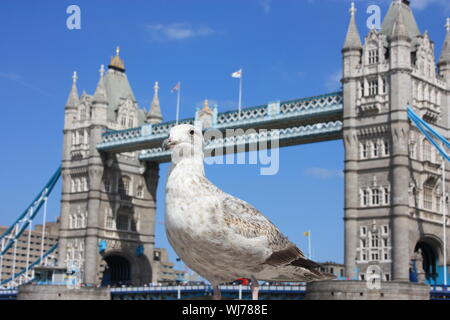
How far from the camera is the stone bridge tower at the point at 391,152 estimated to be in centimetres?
4653

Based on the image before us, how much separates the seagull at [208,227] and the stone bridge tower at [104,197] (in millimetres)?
61686

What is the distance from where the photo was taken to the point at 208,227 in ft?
14.4

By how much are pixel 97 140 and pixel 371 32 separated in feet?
95.0

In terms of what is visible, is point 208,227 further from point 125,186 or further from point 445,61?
point 125,186

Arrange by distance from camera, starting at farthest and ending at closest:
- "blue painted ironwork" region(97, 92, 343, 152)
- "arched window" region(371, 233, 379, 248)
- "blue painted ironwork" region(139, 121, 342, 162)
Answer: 1. "blue painted ironwork" region(97, 92, 343, 152)
2. "blue painted ironwork" region(139, 121, 342, 162)
3. "arched window" region(371, 233, 379, 248)

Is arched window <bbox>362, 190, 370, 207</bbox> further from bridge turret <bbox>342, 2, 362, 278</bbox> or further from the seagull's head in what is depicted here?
the seagull's head

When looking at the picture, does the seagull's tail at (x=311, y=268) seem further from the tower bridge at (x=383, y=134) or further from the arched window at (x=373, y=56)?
the arched window at (x=373, y=56)

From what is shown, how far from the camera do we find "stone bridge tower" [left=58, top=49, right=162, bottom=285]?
6588 centimetres

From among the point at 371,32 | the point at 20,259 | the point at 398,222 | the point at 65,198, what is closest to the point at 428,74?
the point at 371,32

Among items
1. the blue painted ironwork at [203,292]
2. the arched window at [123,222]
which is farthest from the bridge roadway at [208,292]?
the arched window at [123,222]

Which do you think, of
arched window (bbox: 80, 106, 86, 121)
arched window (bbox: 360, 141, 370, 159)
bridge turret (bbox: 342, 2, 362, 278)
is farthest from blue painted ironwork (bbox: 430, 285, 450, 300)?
arched window (bbox: 80, 106, 86, 121)

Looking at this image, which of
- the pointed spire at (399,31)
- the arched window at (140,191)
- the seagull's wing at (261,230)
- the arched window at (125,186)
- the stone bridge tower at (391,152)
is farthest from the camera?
the arched window at (140,191)

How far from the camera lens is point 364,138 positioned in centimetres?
4884

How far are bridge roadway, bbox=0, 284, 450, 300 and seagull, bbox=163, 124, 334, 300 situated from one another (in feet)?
124
